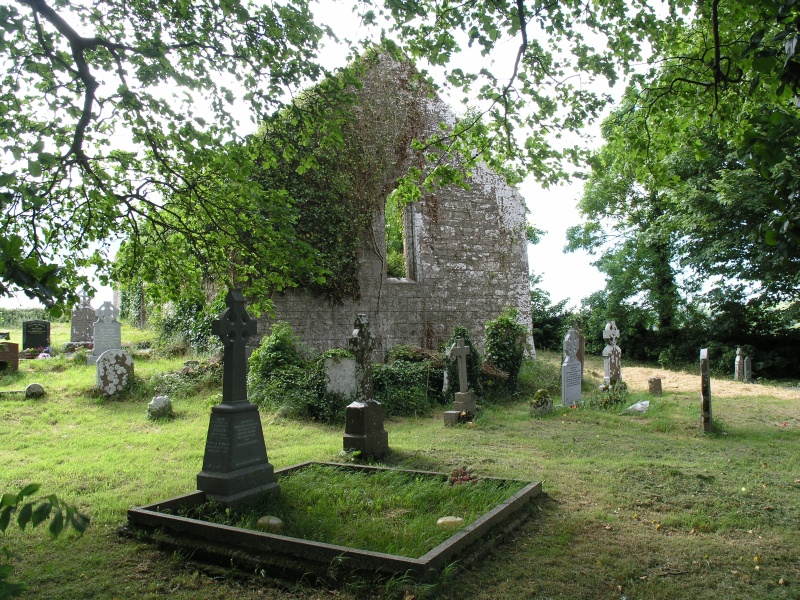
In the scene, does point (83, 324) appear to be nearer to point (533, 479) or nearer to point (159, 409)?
point (159, 409)

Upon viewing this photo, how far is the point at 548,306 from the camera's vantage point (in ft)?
85.1

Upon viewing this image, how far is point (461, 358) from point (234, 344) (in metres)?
5.91

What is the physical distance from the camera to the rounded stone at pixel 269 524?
14.8 feet

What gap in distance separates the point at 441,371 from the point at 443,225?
4866 mm

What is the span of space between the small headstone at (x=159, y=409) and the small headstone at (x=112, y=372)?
1.68 metres

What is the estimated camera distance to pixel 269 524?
4.52 meters

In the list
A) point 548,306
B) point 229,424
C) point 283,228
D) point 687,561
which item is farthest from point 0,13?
point 548,306

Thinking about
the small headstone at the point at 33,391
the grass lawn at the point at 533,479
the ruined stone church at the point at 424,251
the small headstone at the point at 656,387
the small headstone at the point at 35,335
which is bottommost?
the grass lawn at the point at 533,479

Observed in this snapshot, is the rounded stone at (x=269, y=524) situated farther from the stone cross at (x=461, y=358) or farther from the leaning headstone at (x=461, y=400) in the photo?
the stone cross at (x=461, y=358)

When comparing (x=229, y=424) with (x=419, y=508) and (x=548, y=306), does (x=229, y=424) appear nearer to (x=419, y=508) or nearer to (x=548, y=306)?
(x=419, y=508)

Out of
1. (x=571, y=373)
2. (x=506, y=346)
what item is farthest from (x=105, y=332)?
(x=571, y=373)

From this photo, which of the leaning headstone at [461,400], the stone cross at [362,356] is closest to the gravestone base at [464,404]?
the leaning headstone at [461,400]

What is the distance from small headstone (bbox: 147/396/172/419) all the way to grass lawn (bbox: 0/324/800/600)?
0.22 meters

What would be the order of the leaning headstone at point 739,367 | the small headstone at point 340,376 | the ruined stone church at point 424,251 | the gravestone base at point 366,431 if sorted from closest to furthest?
the gravestone base at point 366,431 < the small headstone at point 340,376 < the ruined stone church at point 424,251 < the leaning headstone at point 739,367
